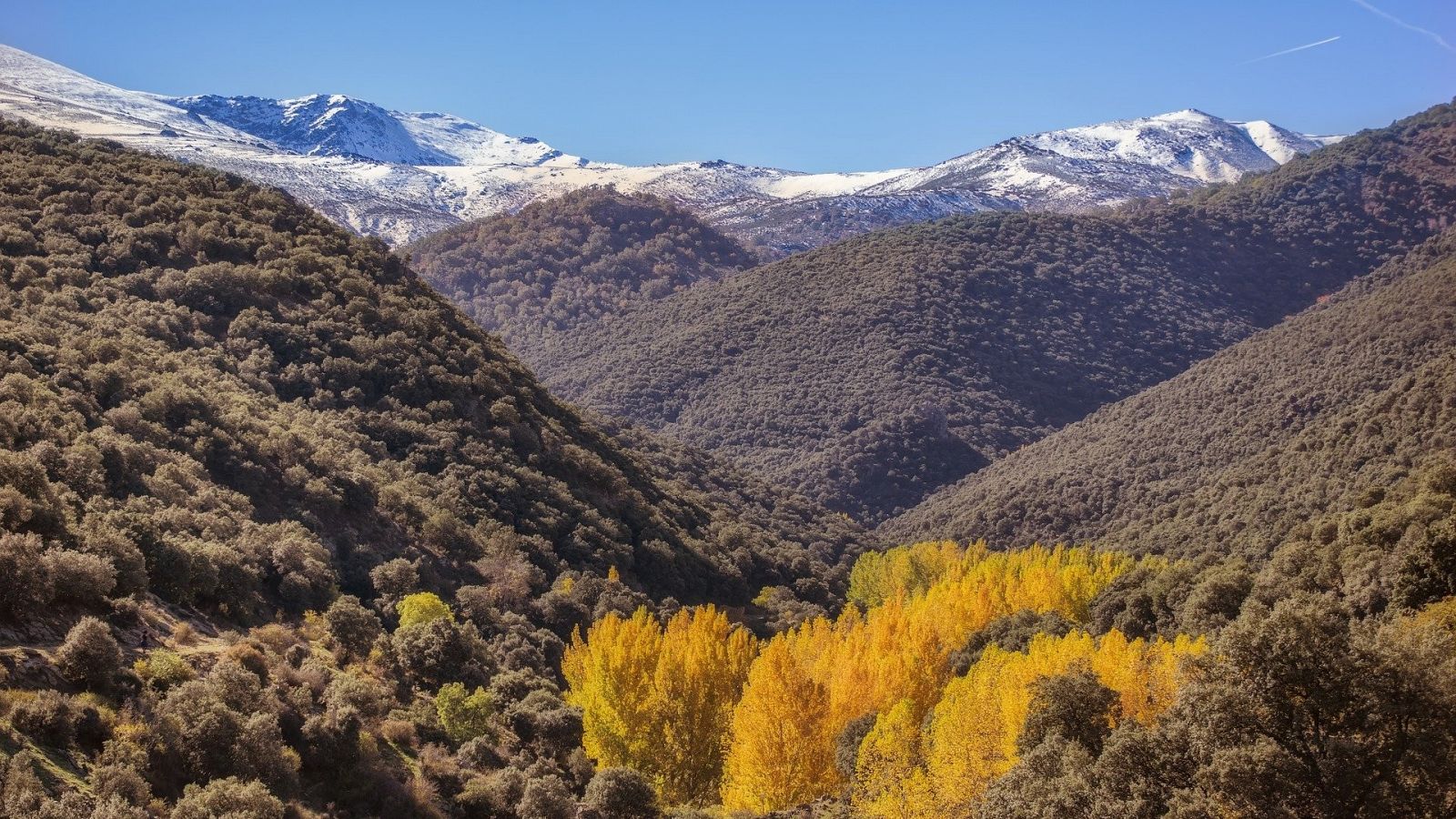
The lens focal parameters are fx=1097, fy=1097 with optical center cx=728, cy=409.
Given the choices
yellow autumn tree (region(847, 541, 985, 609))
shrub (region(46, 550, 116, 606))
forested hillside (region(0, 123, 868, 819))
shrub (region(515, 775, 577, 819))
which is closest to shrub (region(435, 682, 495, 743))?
forested hillside (region(0, 123, 868, 819))

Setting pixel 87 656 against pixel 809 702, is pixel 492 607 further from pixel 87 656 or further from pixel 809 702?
pixel 87 656

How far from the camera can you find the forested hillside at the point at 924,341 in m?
134

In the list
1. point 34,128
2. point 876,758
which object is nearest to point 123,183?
point 34,128

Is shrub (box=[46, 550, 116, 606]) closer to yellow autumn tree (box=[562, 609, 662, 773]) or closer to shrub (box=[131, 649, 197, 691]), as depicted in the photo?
shrub (box=[131, 649, 197, 691])

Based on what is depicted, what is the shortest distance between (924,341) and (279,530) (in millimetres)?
→ 122644

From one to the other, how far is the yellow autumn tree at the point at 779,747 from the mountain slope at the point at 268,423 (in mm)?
15124

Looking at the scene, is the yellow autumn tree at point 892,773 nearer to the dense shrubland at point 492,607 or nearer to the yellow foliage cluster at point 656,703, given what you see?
the dense shrubland at point 492,607

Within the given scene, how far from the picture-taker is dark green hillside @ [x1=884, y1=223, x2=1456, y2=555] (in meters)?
67.9

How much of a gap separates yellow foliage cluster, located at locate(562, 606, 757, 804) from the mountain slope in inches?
358

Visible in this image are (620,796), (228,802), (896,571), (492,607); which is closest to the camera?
(228,802)

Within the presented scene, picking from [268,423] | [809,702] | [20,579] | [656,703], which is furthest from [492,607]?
[20,579]

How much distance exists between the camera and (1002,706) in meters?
30.2

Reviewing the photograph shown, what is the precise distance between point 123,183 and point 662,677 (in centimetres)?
4942

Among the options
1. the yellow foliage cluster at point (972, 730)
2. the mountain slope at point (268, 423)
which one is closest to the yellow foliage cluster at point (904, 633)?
the yellow foliage cluster at point (972, 730)
